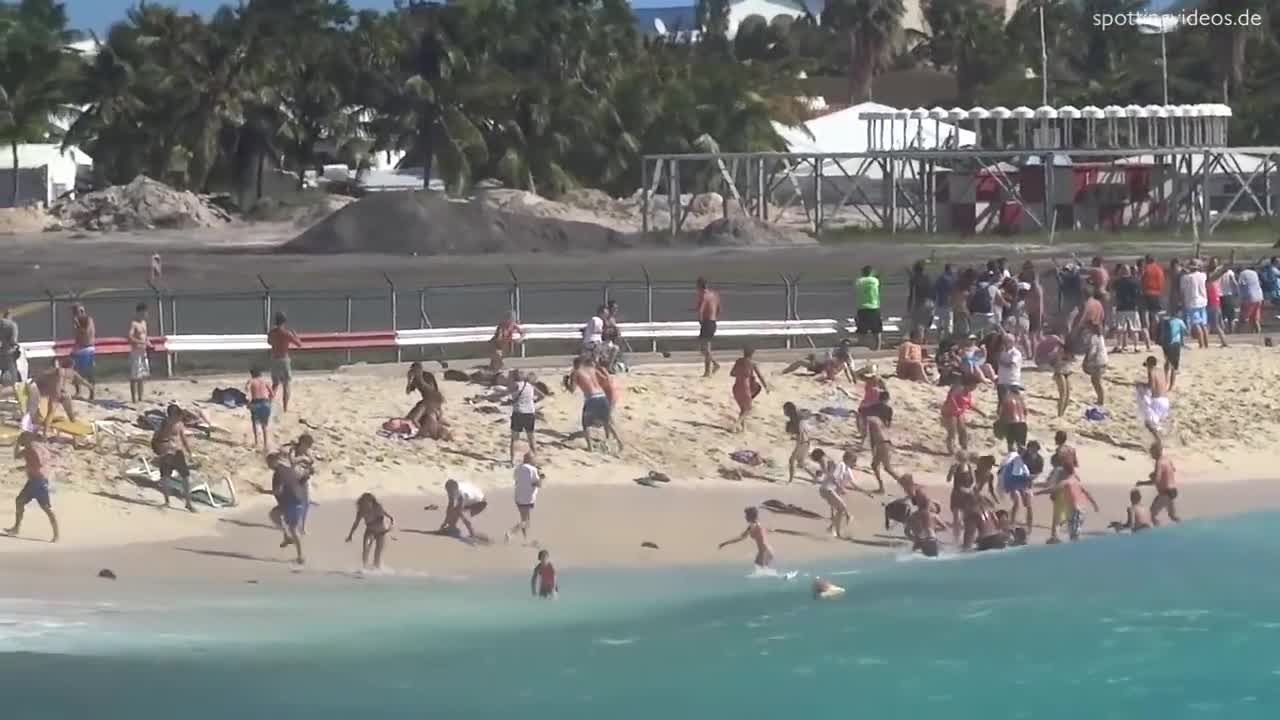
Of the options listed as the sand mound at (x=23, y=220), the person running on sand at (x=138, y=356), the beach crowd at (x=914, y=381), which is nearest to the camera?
the beach crowd at (x=914, y=381)

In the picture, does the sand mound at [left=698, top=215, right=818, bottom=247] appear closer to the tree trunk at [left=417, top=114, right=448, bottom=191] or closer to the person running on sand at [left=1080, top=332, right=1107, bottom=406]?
the tree trunk at [left=417, top=114, right=448, bottom=191]

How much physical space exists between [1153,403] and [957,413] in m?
2.85

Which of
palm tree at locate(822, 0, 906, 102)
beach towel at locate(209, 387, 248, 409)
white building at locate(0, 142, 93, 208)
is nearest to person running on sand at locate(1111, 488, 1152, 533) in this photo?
beach towel at locate(209, 387, 248, 409)

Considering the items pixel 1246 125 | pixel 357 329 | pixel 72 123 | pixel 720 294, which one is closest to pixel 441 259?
pixel 720 294

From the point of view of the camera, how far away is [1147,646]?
66.8ft

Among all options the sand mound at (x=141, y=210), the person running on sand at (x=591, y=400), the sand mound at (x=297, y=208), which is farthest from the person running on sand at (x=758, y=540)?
the sand mound at (x=141, y=210)

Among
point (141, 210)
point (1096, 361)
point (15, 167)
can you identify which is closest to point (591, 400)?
point (1096, 361)

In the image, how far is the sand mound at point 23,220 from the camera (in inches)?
3024

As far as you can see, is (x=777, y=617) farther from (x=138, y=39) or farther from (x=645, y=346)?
(x=138, y=39)

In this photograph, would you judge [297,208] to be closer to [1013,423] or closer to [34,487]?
[1013,423]

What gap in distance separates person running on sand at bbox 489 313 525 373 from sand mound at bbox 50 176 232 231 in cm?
4696

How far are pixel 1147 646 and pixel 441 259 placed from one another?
41784mm

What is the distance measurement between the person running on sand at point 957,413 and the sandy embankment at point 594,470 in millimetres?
326

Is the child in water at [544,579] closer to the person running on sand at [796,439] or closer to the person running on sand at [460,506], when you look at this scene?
the person running on sand at [460,506]
